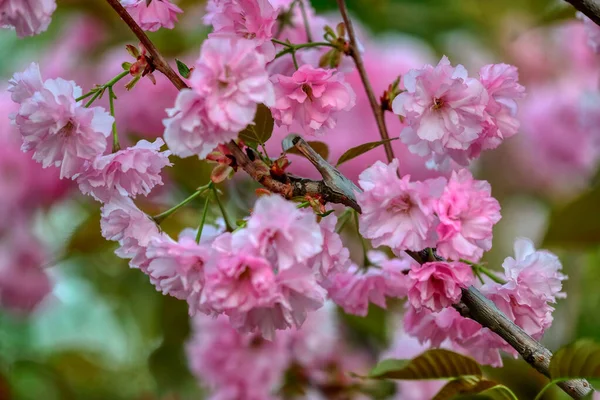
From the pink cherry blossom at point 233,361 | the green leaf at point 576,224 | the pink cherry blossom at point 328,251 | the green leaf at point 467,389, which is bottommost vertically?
the pink cherry blossom at point 233,361

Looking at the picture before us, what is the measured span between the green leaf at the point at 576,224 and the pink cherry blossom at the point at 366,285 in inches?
13.2

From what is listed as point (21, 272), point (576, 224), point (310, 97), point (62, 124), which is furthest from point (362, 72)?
point (21, 272)

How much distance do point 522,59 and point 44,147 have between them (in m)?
1.43

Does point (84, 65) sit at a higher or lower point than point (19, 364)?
higher

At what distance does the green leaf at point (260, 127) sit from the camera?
416mm

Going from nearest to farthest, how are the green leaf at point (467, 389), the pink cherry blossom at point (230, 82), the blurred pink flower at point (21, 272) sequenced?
the pink cherry blossom at point (230, 82), the green leaf at point (467, 389), the blurred pink flower at point (21, 272)

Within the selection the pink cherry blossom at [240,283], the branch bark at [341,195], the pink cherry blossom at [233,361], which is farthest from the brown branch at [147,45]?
the pink cherry blossom at [233,361]

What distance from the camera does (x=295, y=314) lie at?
14.7 inches

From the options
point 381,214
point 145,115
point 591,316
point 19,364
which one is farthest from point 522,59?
point 381,214

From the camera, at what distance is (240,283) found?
36 cm

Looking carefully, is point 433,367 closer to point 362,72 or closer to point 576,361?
point 576,361

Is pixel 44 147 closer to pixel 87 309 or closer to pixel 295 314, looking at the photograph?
pixel 295 314

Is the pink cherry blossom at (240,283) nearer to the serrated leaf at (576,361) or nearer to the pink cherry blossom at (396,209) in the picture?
the pink cherry blossom at (396,209)

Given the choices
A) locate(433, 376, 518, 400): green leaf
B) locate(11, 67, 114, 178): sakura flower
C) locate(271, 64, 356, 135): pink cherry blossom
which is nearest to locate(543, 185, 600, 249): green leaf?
locate(433, 376, 518, 400): green leaf
